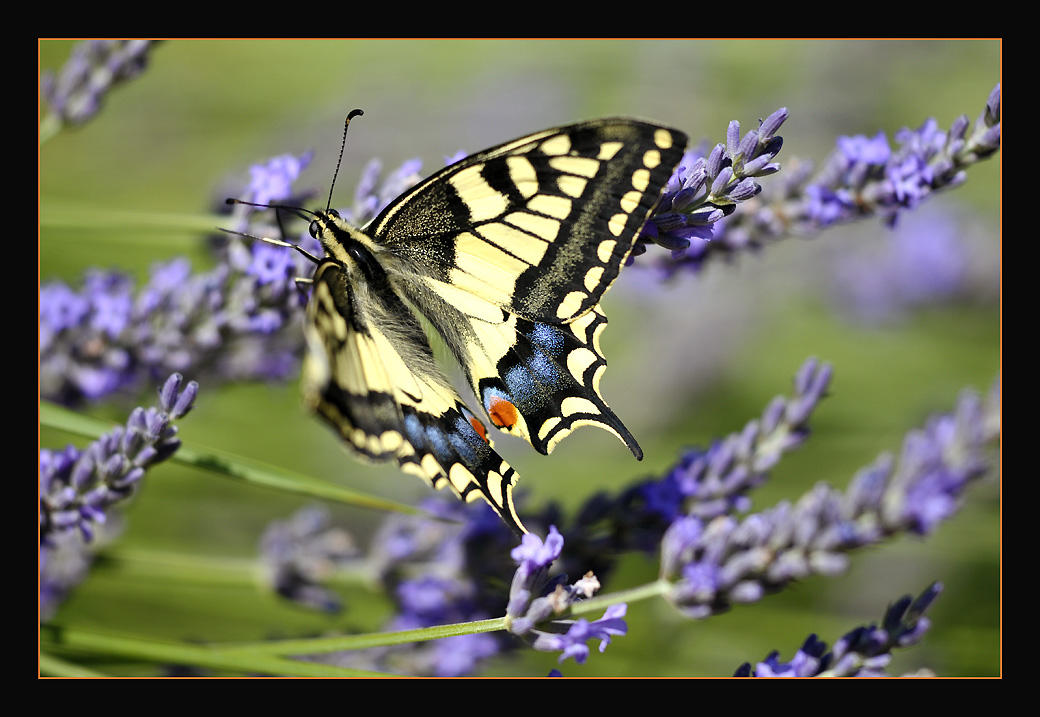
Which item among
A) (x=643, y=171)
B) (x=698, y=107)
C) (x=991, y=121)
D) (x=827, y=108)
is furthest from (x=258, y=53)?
(x=991, y=121)

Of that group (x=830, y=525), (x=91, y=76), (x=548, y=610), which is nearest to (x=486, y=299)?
(x=548, y=610)

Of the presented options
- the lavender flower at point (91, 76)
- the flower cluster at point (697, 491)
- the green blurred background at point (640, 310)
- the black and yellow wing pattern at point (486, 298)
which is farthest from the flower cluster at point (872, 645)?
the lavender flower at point (91, 76)

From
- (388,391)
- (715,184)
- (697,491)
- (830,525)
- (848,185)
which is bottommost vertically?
(830,525)

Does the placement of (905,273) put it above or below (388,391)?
above

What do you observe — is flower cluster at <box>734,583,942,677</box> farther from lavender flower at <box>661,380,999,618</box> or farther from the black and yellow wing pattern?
the black and yellow wing pattern

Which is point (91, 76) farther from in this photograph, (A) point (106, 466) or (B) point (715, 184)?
(B) point (715, 184)
